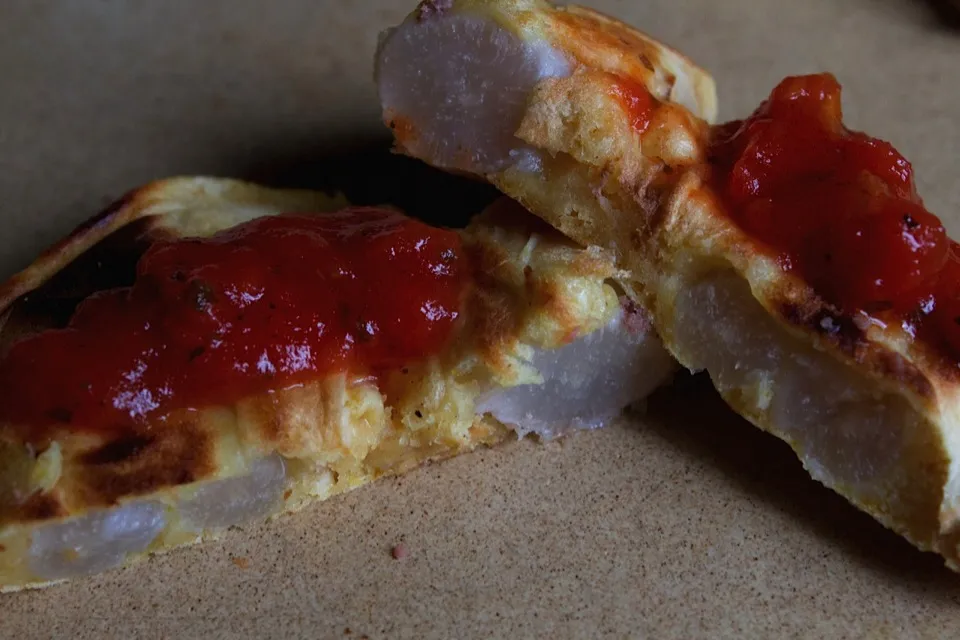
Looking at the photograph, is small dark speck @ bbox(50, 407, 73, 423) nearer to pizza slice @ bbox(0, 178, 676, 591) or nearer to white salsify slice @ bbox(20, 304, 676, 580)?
pizza slice @ bbox(0, 178, 676, 591)

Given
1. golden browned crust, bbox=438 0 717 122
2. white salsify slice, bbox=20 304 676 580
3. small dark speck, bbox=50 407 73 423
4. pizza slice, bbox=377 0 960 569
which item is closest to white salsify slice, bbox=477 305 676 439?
white salsify slice, bbox=20 304 676 580

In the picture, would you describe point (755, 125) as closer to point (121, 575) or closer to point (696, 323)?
point (696, 323)

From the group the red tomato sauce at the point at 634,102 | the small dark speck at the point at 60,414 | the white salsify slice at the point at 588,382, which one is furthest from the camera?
the white salsify slice at the point at 588,382

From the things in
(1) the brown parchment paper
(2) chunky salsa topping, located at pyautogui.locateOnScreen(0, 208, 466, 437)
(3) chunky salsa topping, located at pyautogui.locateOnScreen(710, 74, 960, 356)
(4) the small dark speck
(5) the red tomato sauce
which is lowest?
(1) the brown parchment paper

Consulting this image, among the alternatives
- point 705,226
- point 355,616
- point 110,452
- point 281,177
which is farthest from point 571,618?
point 281,177

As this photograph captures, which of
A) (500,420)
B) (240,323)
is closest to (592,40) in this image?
(500,420)

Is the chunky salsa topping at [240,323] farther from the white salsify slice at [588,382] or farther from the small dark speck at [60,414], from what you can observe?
the white salsify slice at [588,382]

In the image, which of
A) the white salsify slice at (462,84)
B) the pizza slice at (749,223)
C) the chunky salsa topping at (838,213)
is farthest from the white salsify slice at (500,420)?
the white salsify slice at (462,84)
